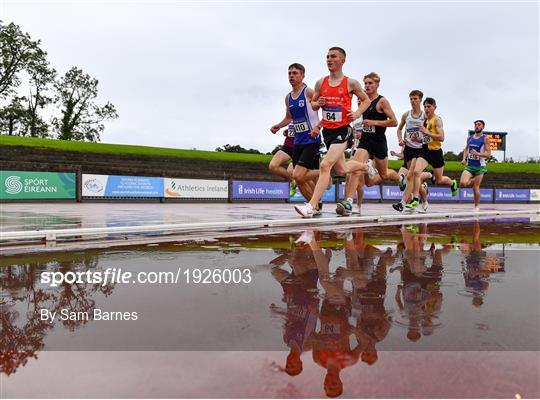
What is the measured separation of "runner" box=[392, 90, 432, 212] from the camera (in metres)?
9.59

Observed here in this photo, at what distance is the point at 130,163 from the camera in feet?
85.3

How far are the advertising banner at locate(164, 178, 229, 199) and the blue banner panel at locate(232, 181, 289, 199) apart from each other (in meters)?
0.70

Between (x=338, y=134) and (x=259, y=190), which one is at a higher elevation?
(x=338, y=134)

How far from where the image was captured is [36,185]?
57.4 ft

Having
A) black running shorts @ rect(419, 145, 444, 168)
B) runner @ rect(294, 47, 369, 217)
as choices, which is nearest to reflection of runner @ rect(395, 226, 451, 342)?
runner @ rect(294, 47, 369, 217)

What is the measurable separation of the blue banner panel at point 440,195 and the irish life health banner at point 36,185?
22.7 metres

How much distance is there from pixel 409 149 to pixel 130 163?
19.4 metres

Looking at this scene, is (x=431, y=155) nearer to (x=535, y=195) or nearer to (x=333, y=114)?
(x=333, y=114)

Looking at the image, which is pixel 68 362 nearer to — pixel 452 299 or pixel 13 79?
pixel 452 299

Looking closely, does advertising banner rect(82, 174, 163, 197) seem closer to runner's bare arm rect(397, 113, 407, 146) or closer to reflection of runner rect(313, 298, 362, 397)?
runner's bare arm rect(397, 113, 407, 146)

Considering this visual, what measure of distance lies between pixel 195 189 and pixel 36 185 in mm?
6849

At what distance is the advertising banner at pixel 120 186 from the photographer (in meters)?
18.8

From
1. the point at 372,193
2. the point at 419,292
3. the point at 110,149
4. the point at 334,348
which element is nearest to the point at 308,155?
the point at 419,292

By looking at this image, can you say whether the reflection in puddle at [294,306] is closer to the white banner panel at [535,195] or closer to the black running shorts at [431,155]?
the black running shorts at [431,155]
